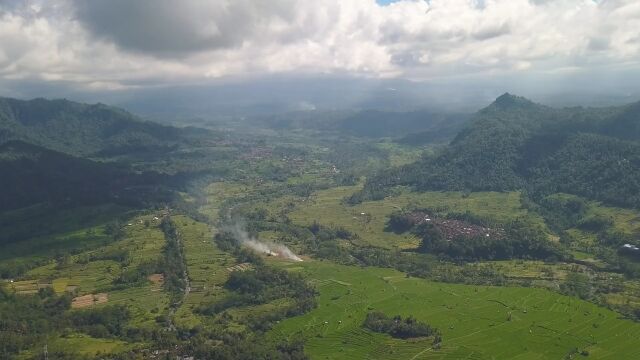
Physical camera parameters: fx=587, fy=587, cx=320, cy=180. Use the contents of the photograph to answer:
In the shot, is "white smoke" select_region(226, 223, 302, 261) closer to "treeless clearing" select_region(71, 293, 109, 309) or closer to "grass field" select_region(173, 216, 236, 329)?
"grass field" select_region(173, 216, 236, 329)

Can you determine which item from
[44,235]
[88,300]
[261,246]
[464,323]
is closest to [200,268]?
[261,246]

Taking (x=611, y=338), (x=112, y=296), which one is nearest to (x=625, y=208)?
(x=611, y=338)

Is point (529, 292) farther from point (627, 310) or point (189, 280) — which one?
point (189, 280)

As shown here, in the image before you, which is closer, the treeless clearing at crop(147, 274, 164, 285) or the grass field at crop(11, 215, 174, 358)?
the grass field at crop(11, 215, 174, 358)

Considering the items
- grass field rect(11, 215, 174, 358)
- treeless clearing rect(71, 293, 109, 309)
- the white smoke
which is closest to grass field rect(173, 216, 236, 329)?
grass field rect(11, 215, 174, 358)

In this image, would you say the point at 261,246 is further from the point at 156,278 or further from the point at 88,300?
the point at 88,300
